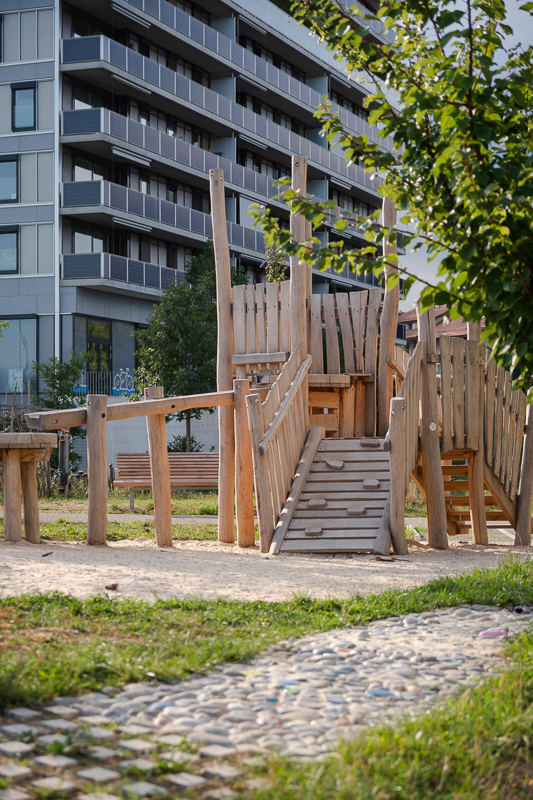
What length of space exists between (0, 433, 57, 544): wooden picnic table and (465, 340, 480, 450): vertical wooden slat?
4857mm

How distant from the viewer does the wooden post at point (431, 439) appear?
9539mm

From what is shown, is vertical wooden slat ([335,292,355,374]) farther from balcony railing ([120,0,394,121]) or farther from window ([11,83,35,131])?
window ([11,83,35,131])

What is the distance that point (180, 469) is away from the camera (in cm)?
1648

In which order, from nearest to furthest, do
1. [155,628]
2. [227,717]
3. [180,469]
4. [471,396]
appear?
[227,717] → [155,628] → [471,396] → [180,469]

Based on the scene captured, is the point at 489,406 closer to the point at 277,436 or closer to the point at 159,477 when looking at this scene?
the point at 277,436

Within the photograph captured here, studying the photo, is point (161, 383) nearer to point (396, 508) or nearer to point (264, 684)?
point (396, 508)

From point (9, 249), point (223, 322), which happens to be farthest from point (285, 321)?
point (9, 249)

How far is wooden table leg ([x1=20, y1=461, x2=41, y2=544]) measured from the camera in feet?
28.7

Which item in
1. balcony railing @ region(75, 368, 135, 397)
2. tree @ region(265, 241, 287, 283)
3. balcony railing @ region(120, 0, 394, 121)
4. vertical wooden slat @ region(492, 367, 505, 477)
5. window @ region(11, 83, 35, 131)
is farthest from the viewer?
balcony railing @ region(120, 0, 394, 121)

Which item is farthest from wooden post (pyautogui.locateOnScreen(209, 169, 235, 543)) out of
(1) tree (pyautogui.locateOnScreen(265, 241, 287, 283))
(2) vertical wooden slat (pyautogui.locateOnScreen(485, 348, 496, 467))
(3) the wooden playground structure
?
(1) tree (pyautogui.locateOnScreen(265, 241, 287, 283))

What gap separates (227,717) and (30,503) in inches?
242

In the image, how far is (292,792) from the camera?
7.97 feet

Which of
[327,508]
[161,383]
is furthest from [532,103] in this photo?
[161,383]

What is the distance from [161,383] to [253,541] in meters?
15.9
